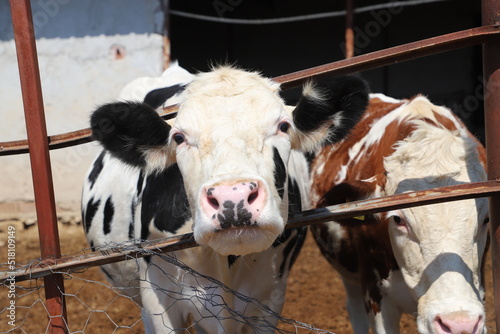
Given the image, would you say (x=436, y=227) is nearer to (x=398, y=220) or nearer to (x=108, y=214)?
(x=398, y=220)

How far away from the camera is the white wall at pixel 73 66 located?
8.23 m

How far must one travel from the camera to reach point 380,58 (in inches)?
93.0

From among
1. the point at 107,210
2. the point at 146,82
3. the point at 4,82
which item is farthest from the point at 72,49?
the point at 107,210

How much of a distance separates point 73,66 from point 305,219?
22.4 ft

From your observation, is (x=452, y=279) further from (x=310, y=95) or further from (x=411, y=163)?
(x=310, y=95)

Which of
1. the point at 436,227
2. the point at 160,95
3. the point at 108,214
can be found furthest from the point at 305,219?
the point at 108,214

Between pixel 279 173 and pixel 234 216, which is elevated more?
pixel 279 173

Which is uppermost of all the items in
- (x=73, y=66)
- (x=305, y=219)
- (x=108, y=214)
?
(x=73, y=66)

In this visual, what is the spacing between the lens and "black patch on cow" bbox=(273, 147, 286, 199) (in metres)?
2.56

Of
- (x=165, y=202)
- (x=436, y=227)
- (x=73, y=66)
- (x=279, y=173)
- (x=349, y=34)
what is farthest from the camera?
(x=73, y=66)

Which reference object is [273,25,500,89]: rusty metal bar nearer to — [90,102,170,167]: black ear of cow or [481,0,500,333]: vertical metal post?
[481,0,500,333]: vertical metal post

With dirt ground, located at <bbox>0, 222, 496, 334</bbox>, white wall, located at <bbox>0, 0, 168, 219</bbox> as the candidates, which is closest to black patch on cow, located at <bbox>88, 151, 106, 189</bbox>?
dirt ground, located at <bbox>0, 222, 496, 334</bbox>

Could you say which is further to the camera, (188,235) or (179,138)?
(179,138)

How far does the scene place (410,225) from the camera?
10.4 ft
